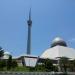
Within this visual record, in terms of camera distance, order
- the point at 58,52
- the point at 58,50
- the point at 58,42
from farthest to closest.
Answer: the point at 58,42 → the point at 58,50 → the point at 58,52

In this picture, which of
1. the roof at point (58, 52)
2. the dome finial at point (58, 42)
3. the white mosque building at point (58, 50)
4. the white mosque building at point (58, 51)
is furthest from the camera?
the dome finial at point (58, 42)

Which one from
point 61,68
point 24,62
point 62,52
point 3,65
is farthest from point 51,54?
point 3,65

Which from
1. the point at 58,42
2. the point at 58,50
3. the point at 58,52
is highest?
the point at 58,42

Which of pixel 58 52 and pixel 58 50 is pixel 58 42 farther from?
pixel 58 52

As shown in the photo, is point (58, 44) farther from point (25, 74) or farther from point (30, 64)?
point (25, 74)

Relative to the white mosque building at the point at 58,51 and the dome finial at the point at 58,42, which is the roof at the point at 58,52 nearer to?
the white mosque building at the point at 58,51

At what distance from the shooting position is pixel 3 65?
6450cm

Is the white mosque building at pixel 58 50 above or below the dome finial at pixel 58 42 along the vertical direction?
below

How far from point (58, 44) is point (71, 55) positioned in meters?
6.61

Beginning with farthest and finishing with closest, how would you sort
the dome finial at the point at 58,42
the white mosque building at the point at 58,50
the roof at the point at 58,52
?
the dome finial at the point at 58,42 < the white mosque building at the point at 58,50 < the roof at the point at 58,52

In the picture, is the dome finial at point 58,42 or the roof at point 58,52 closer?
the roof at point 58,52

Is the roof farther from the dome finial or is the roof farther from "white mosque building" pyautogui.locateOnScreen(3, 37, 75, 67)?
the dome finial

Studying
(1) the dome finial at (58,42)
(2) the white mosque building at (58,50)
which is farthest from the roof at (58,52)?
(1) the dome finial at (58,42)

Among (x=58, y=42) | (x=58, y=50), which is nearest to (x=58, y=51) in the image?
(x=58, y=50)
